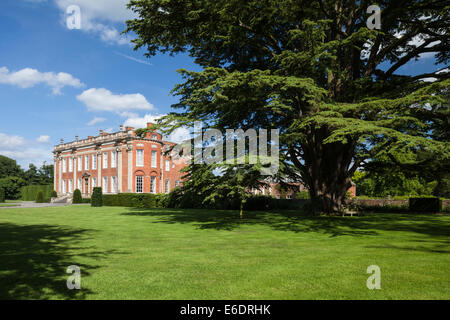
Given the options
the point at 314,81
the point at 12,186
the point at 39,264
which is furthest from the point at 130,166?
the point at 12,186

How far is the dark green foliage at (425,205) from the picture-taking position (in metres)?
24.2

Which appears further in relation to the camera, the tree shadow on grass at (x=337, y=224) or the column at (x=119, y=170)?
the column at (x=119, y=170)

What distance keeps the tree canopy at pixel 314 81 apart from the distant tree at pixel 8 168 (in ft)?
253

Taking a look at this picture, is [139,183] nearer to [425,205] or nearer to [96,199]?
[96,199]

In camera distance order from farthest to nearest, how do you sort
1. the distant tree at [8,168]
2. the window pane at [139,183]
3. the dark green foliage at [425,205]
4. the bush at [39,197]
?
the distant tree at [8,168], the bush at [39,197], the window pane at [139,183], the dark green foliage at [425,205]

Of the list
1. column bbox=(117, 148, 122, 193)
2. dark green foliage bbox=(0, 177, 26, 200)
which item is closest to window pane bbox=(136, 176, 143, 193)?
column bbox=(117, 148, 122, 193)

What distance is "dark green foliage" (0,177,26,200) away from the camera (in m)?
67.1

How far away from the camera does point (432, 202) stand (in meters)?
24.3

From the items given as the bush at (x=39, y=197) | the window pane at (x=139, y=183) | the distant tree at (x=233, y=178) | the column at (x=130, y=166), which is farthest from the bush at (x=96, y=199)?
the distant tree at (x=233, y=178)

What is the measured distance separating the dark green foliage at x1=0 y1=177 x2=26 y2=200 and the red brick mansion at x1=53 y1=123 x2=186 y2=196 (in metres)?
22.6

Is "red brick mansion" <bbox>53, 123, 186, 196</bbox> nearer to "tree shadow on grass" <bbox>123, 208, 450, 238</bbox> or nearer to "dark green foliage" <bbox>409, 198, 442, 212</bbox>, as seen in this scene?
"tree shadow on grass" <bbox>123, 208, 450, 238</bbox>

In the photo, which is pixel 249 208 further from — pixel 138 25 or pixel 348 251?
pixel 348 251

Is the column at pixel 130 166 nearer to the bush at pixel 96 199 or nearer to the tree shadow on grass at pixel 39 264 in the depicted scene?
the bush at pixel 96 199
